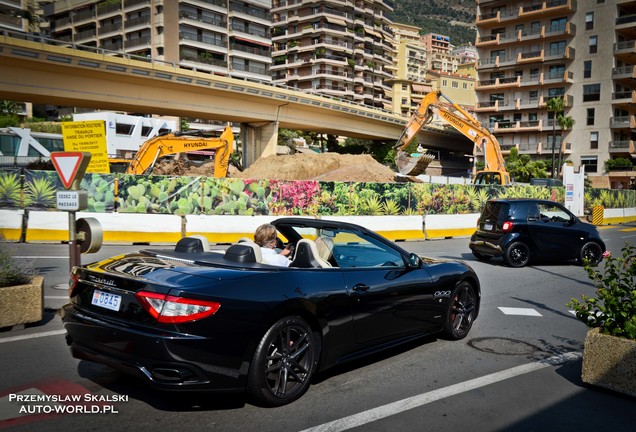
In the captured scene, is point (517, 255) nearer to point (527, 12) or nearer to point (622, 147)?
point (622, 147)

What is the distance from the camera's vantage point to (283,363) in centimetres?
425

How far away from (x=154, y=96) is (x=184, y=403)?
3668 centimetres

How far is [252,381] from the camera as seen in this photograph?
4.03m

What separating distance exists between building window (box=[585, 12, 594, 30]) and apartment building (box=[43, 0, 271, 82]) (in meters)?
44.8

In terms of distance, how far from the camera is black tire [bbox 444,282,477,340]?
626 cm

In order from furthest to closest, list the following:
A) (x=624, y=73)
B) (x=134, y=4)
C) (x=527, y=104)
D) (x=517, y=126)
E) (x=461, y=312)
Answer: (x=134, y=4) → (x=517, y=126) → (x=527, y=104) → (x=624, y=73) → (x=461, y=312)

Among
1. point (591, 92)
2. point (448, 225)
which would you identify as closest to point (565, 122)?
point (591, 92)

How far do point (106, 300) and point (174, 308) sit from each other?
69cm

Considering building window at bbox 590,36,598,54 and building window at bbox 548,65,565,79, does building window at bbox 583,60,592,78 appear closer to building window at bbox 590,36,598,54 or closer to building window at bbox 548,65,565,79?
building window at bbox 590,36,598,54

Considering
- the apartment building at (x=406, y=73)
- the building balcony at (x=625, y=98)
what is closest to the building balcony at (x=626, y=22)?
the building balcony at (x=625, y=98)

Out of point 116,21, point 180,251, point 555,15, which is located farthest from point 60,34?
point 180,251

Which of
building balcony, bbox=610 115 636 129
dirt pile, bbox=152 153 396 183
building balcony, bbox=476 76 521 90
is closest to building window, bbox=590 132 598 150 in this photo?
building balcony, bbox=610 115 636 129

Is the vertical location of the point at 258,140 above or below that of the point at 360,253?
above

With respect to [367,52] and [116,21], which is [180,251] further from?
[367,52]
